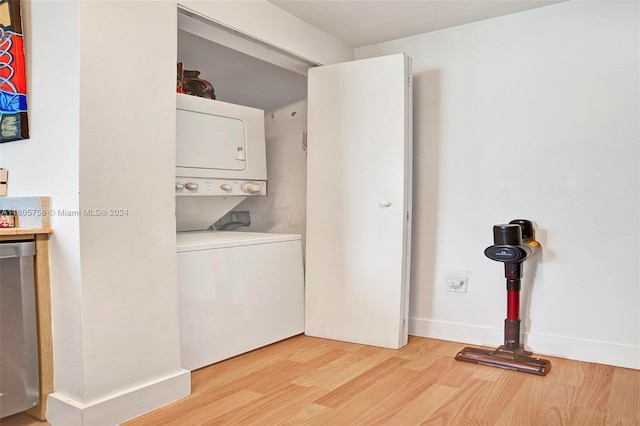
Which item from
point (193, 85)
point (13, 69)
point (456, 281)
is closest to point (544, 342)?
point (456, 281)

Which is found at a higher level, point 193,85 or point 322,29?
point 322,29

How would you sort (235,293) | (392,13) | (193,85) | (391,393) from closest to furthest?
(391,393)
(235,293)
(392,13)
(193,85)

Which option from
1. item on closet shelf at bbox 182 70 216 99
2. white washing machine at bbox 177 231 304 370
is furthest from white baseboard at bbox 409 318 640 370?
item on closet shelf at bbox 182 70 216 99

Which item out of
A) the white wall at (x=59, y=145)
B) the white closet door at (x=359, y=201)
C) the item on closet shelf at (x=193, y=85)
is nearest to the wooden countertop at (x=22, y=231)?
the white wall at (x=59, y=145)

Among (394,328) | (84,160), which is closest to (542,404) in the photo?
(394,328)

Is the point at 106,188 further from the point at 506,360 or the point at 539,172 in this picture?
the point at 539,172

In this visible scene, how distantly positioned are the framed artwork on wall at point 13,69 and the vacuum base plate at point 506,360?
92.7 inches

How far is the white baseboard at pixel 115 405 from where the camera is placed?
1820 millimetres

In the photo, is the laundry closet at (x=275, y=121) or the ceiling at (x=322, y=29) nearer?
the ceiling at (x=322, y=29)

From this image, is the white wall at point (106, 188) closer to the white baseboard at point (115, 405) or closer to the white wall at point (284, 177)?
the white baseboard at point (115, 405)

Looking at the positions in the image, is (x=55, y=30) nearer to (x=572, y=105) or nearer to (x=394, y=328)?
(x=394, y=328)

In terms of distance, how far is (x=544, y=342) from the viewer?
2725mm

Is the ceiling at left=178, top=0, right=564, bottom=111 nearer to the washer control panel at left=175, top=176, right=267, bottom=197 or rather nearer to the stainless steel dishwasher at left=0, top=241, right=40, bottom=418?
the washer control panel at left=175, top=176, right=267, bottom=197

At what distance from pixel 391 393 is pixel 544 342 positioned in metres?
1.06
